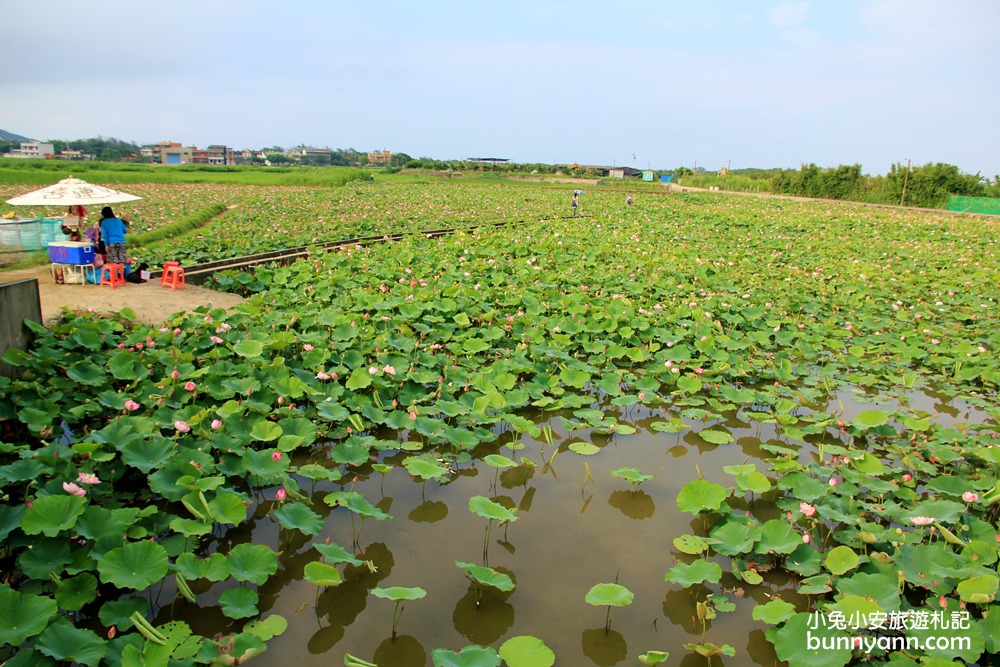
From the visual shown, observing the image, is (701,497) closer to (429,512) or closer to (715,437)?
(715,437)

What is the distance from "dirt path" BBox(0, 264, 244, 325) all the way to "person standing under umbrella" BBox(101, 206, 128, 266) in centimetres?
38

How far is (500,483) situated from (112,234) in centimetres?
599

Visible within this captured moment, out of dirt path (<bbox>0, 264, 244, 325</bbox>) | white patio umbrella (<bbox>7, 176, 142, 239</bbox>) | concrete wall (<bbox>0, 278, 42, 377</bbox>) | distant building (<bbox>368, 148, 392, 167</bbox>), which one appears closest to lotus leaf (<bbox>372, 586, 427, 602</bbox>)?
concrete wall (<bbox>0, 278, 42, 377</bbox>)

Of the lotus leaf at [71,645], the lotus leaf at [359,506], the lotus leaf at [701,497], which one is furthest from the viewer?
the lotus leaf at [701,497]

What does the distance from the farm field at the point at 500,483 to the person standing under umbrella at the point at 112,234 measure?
6.91 feet

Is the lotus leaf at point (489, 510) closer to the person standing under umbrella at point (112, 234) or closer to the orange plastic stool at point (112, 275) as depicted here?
the orange plastic stool at point (112, 275)

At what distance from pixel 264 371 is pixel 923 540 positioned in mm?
3884

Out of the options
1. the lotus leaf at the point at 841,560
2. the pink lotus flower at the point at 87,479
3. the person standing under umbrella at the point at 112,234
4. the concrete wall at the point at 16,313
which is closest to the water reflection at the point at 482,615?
the lotus leaf at the point at 841,560

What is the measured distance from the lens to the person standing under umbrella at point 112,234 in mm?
6703

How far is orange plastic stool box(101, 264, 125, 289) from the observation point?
6.50m

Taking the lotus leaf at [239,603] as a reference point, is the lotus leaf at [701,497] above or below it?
above

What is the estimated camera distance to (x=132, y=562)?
7.01 feet

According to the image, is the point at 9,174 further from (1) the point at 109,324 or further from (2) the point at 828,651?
(2) the point at 828,651

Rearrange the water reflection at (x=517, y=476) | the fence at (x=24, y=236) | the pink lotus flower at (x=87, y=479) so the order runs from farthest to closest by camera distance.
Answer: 1. the fence at (x=24, y=236)
2. the water reflection at (x=517, y=476)
3. the pink lotus flower at (x=87, y=479)
